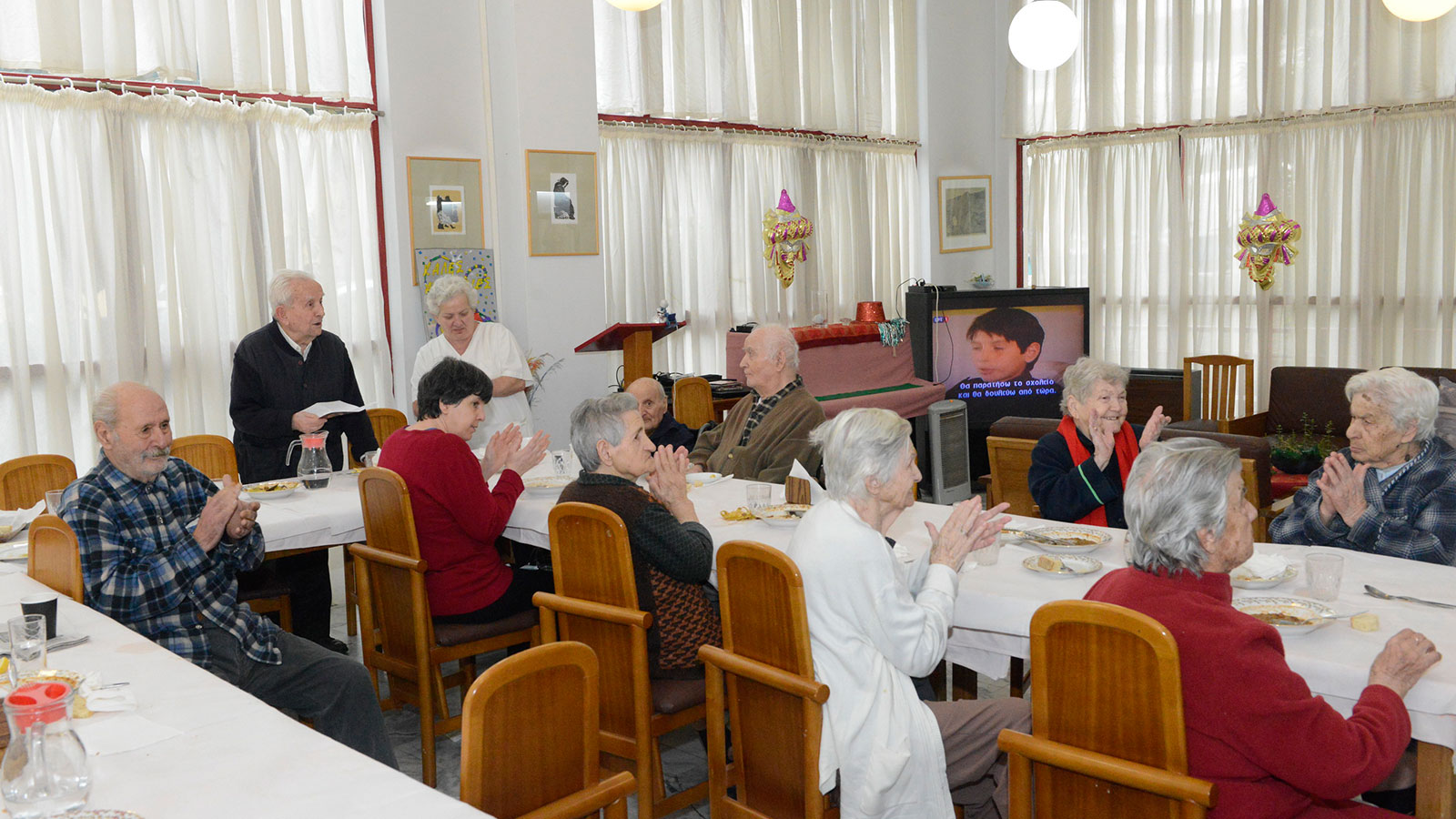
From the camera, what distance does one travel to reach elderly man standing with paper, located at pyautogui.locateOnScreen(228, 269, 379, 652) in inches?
183

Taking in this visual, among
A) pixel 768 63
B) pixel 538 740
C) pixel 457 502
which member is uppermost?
pixel 768 63

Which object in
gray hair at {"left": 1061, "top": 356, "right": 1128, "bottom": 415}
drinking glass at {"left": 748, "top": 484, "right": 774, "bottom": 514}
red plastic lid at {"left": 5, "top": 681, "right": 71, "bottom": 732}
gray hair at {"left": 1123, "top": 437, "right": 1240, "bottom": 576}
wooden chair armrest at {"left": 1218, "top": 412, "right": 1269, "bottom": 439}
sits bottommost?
wooden chair armrest at {"left": 1218, "top": 412, "right": 1269, "bottom": 439}

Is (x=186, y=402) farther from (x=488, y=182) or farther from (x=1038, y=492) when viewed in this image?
(x=1038, y=492)

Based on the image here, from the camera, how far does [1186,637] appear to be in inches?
79.7

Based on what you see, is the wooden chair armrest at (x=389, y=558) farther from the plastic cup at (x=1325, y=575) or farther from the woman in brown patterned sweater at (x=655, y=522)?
the plastic cup at (x=1325, y=575)

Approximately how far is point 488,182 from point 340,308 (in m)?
1.21

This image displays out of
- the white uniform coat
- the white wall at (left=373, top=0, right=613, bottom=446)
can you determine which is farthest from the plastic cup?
the white wall at (left=373, top=0, right=613, bottom=446)

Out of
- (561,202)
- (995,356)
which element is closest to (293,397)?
(561,202)

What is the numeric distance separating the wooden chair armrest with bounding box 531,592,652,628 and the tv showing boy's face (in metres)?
5.87

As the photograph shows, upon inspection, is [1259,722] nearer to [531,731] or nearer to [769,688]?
[769,688]

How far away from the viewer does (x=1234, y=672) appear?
1975 millimetres

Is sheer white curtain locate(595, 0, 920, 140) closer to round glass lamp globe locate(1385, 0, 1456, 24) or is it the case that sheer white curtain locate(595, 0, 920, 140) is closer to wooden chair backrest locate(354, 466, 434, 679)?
round glass lamp globe locate(1385, 0, 1456, 24)

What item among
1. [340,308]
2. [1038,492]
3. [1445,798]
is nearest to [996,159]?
[340,308]

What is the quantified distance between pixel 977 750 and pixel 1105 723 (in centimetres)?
62
